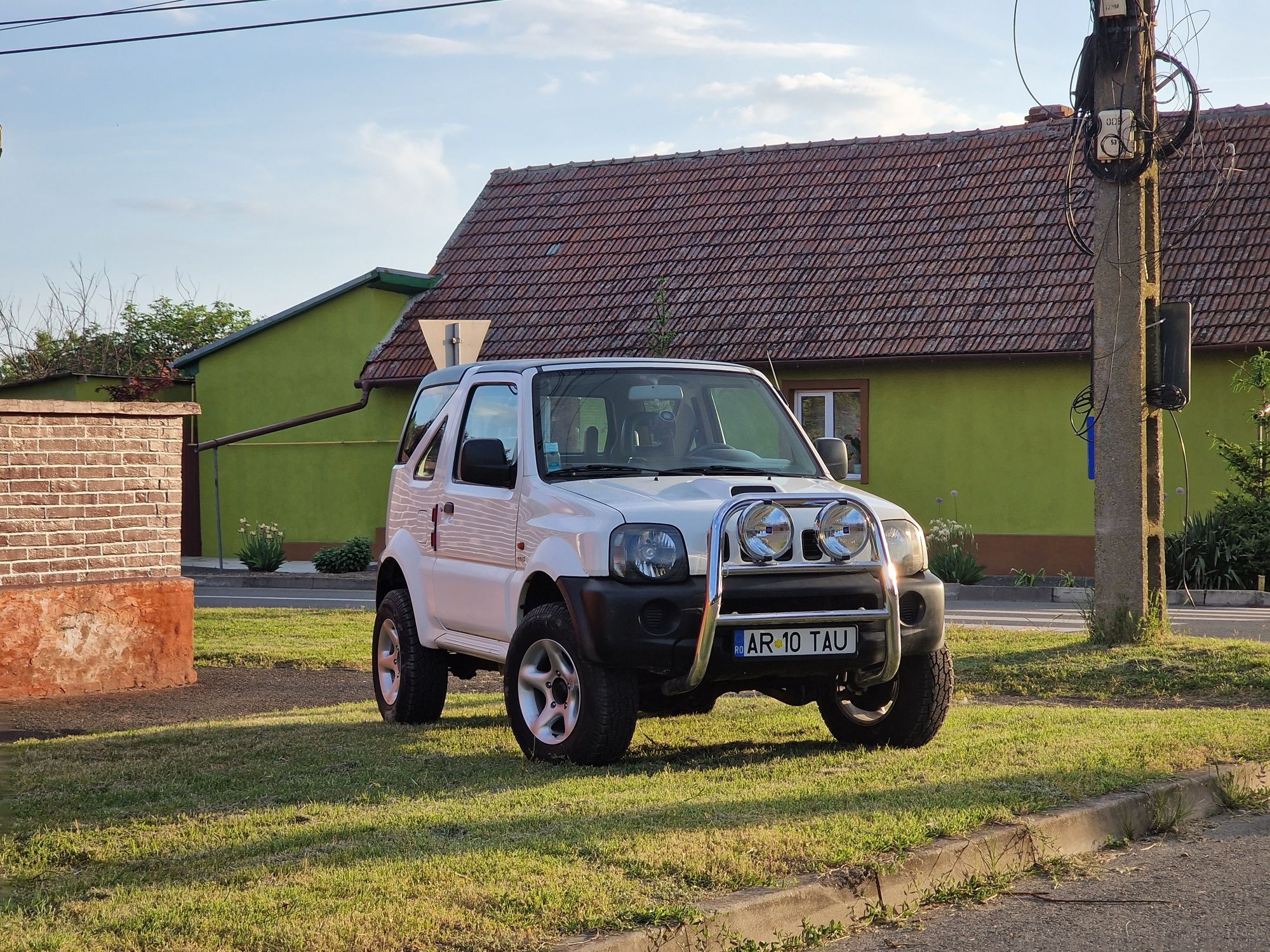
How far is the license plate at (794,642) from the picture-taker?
7078mm

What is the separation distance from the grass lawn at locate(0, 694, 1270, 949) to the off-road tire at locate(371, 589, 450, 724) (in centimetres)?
18

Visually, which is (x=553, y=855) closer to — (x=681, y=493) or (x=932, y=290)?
(x=681, y=493)

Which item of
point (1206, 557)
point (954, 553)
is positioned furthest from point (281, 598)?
point (1206, 557)

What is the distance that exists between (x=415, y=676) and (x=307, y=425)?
66.3 feet

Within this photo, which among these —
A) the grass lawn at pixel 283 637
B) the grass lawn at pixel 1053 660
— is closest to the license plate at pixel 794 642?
the grass lawn at pixel 1053 660

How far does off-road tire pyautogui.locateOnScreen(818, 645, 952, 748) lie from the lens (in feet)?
25.6

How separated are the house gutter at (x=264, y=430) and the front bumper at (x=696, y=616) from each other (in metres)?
20.3

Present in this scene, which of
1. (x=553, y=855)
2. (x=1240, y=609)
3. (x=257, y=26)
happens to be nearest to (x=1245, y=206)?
(x=1240, y=609)

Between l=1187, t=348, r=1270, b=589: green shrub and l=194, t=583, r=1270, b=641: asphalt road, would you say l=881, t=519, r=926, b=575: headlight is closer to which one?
l=194, t=583, r=1270, b=641: asphalt road

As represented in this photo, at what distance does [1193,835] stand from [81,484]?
7541mm

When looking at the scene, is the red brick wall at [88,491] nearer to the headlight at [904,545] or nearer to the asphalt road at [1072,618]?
the headlight at [904,545]

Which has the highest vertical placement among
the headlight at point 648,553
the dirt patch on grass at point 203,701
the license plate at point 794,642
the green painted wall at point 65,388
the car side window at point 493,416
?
the green painted wall at point 65,388

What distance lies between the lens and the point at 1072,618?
16969 millimetres

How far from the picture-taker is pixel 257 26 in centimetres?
2128
